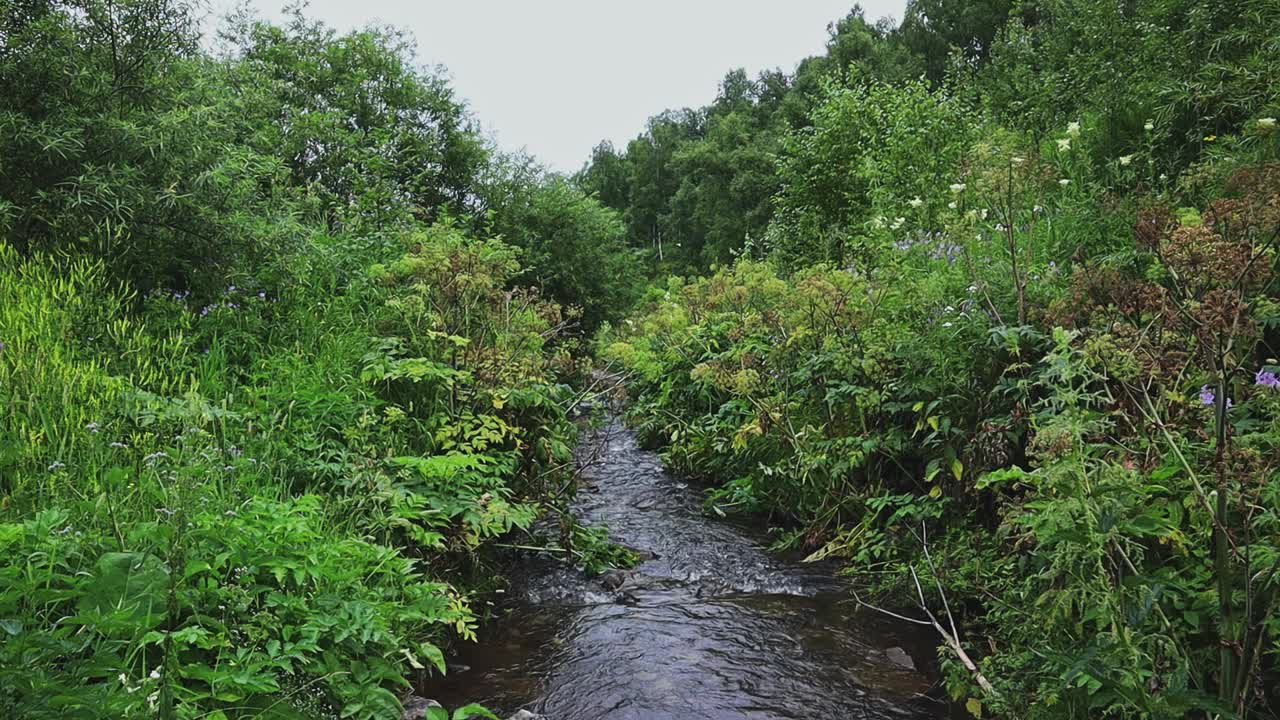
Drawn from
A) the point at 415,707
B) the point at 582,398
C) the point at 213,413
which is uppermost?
the point at 213,413

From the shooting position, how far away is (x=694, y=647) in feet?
13.6

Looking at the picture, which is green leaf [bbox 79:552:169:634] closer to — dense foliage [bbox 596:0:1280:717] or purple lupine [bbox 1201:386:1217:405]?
dense foliage [bbox 596:0:1280:717]

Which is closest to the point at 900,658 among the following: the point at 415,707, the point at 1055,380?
the point at 1055,380

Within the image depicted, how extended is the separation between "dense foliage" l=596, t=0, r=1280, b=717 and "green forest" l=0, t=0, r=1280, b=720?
3cm

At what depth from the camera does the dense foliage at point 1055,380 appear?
2.25 meters

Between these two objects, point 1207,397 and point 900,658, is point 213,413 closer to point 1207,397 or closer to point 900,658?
point 900,658

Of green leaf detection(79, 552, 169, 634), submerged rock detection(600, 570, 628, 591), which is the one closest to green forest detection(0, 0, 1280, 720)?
green leaf detection(79, 552, 169, 634)

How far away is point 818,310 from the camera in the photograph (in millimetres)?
5941

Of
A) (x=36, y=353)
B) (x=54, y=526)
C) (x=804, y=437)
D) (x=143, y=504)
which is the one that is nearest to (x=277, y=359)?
(x=36, y=353)

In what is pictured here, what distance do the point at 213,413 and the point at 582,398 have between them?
120 inches

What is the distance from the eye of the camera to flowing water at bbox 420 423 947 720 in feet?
11.6

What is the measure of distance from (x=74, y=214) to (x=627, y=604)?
4450 mm

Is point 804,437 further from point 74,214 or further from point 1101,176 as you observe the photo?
point 74,214

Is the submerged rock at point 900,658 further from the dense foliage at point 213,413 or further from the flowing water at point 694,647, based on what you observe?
the dense foliage at point 213,413
